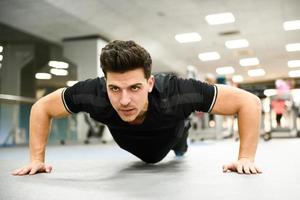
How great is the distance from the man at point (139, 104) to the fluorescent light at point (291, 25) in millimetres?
7672

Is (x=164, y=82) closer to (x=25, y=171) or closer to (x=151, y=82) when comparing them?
(x=151, y=82)

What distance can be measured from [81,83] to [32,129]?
1.15ft

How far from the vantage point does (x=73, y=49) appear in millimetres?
9539

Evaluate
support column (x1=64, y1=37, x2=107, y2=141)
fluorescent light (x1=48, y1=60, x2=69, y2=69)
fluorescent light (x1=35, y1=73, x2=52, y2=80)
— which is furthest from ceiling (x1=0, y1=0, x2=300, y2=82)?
fluorescent light (x1=35, y1=73, x2=52, y2=80)

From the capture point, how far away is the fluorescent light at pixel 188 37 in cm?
960

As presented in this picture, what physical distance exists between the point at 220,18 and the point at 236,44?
2622 mm

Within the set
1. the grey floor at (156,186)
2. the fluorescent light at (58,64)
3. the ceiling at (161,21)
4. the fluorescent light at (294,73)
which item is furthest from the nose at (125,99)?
the fluorescent light at (294,73)

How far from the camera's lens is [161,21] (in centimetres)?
845

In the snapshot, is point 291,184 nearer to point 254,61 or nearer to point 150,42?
point 150,42

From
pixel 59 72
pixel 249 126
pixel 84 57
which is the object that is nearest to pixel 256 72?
pixel 84 57

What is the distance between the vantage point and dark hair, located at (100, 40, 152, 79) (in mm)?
1477

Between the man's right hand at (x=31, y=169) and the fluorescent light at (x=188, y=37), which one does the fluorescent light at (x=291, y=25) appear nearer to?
the fluorescent light at (x=188, y=37)

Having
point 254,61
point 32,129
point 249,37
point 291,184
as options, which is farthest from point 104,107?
point 254,61

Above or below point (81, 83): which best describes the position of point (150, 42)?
above
